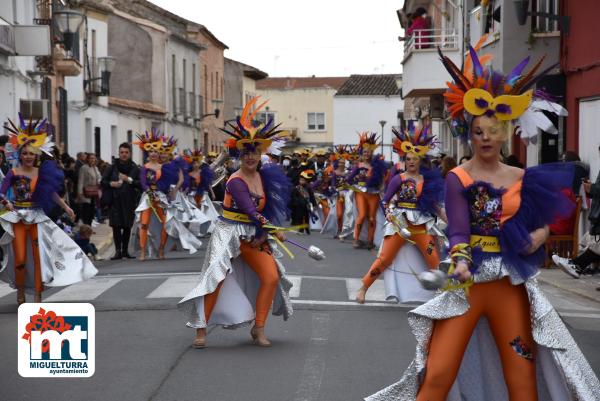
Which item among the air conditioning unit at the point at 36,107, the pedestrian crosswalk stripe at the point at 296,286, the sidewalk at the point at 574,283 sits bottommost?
the sidewalk at the point at 574,283

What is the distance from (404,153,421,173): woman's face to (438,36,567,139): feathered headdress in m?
6.04

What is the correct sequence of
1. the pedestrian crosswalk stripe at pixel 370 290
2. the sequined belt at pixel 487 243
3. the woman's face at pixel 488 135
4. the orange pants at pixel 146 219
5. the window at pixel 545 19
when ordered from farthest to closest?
the window at pixel 545 19 → the orange pants at pixel 146 219 → the pedestrian crosswalk stripe at pixel 370 290 → the woman's face at pixel 488 135 → the sequined belt at pixel 487 243

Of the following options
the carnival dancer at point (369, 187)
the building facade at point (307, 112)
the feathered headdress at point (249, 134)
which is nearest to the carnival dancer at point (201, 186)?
the carnival dancer at point (369, 187)

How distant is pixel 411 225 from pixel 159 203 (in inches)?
276

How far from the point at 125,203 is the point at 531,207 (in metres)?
13.2

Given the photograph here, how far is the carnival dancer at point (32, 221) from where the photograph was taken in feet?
39.4

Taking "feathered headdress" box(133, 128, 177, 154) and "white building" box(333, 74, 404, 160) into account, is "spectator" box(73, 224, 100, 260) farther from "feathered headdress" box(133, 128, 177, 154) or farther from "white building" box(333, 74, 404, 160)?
"white building" box(333, 74, 404, 160)

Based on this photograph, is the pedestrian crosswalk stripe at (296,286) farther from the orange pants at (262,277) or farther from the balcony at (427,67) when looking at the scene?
the balcony at (427,67)

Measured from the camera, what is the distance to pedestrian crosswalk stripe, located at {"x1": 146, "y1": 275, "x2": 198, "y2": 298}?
13.0 m

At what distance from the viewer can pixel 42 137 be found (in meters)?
12.2

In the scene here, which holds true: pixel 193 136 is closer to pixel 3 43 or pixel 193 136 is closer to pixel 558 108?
pixel 3 43

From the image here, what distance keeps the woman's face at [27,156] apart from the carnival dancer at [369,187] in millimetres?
9664

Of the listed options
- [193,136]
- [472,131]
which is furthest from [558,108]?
[193,136]

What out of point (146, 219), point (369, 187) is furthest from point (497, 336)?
point (369, 187)
